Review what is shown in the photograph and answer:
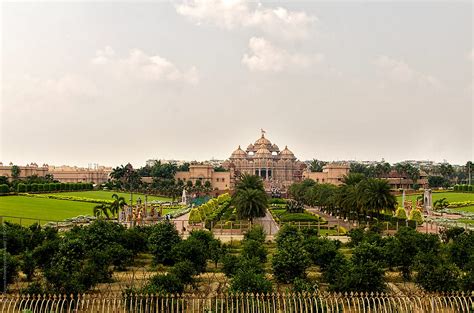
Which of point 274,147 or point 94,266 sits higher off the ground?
point 274,147

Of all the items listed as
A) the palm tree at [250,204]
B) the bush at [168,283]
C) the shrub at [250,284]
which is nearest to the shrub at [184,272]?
the bush at [168,283]

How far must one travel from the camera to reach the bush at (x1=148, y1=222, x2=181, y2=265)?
22797mm

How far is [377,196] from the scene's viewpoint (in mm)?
38312

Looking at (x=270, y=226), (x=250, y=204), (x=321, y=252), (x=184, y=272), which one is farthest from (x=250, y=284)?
(x=250, y=204)

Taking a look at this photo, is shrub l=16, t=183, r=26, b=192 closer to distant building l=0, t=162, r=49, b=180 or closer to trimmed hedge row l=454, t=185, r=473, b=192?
distant building l=0, t=162, r=49, b=180

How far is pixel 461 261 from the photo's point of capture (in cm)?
2202

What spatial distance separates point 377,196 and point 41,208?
3167cm

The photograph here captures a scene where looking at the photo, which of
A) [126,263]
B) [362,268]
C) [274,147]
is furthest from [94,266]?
[274,147]

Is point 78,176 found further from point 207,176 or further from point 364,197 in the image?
point 364,197

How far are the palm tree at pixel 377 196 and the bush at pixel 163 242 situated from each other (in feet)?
64.0

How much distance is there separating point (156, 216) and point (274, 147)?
107 m

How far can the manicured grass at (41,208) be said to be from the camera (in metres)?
44.3

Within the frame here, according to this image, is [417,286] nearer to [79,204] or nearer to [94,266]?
[94,266]

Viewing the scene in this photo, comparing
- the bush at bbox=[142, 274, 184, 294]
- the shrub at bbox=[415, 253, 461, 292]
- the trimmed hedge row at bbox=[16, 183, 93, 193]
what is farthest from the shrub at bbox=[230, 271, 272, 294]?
the trimmed hedge row at bbox=[16, 183, 93, 193]
